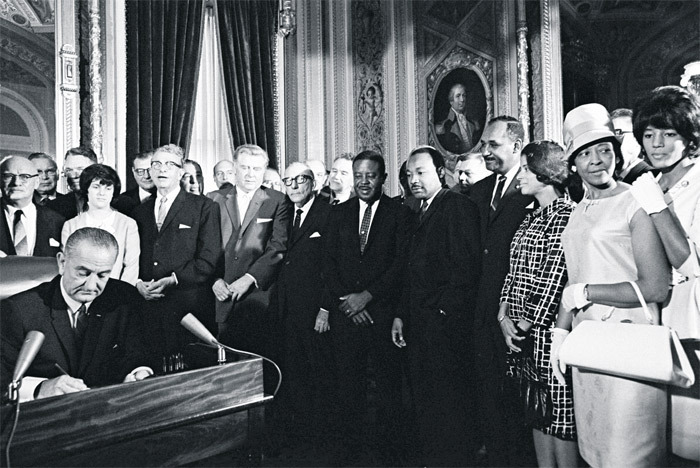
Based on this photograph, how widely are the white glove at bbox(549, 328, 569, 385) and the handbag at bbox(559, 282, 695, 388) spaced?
22cm

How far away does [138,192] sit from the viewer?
4.51 metres

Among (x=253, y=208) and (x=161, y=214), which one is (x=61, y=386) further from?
(x=253, y=208)

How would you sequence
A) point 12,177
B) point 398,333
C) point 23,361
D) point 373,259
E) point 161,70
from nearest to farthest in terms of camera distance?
point 23,361
point 398,333
point 373,259
point 12,177
point 161,70

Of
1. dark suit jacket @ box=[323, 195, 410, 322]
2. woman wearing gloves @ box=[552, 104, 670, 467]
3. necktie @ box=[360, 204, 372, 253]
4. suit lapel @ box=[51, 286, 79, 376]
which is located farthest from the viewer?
necktie @ box=[360, 204, 372, 253]

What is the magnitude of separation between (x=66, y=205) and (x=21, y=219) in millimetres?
403

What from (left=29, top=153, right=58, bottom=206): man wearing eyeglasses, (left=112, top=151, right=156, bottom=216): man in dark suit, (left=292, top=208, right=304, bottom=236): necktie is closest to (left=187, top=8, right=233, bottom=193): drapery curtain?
(left=112, top=151, right=156, bottom=216): man in dark suit

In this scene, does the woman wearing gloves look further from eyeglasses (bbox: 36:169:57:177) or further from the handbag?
eyeglasses (bbox: 36:169:57:177)

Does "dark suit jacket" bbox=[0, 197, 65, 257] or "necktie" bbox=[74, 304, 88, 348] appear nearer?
"necktie" bbox=[74, 304, 88, 348]

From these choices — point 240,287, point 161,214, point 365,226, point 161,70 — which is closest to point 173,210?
point 161,214

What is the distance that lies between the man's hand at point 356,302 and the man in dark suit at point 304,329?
0.40 metres

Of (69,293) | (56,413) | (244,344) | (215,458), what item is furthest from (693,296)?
(244,344)

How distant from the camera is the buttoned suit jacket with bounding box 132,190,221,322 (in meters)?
3.82

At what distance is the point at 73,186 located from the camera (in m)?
4.38

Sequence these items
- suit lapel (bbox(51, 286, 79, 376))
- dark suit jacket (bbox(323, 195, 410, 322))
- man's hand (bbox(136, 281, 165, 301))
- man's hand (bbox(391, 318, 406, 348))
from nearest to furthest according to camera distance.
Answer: suit lapel (bbox(51, 286, 79, 376)), man's hand (bbox(391, 318, 406, 348)), dark suit jacket (bbox(323, 195, 410, 322)), man's hand (bbox(136, 281, 165, 301))
